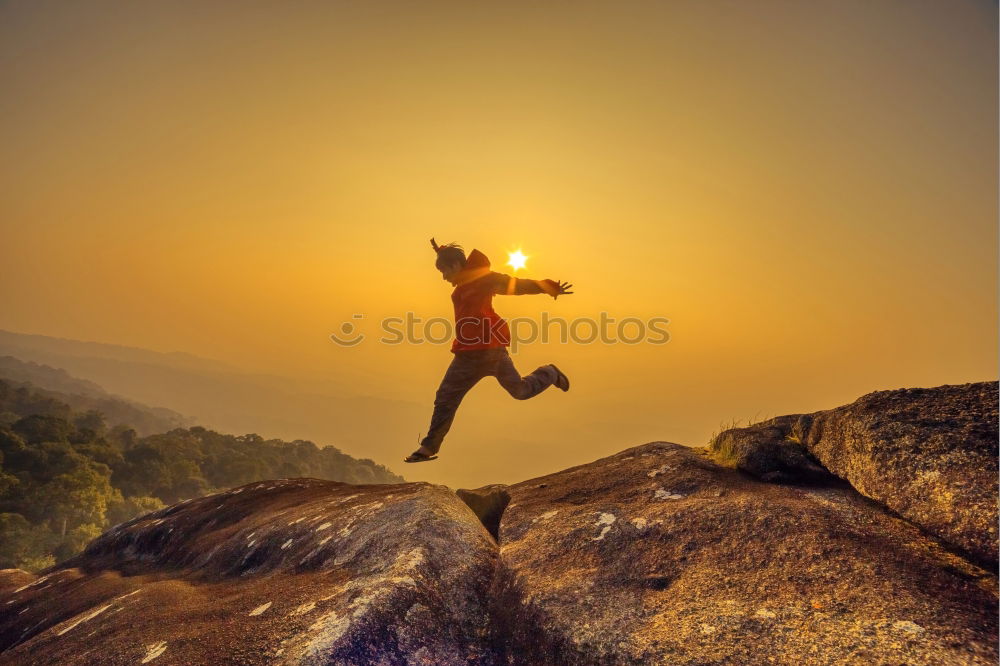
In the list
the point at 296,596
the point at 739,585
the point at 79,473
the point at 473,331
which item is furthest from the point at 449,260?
the point at 79,473

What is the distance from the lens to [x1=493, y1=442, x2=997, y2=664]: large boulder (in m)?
3.67

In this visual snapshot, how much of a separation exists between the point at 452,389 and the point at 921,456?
743cm

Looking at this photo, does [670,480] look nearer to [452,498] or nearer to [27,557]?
[452,498]

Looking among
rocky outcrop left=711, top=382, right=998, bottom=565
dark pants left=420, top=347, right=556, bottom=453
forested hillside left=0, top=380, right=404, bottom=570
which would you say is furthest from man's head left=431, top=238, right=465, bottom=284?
forested hillside left=0, top=380, right=404, bottom=570

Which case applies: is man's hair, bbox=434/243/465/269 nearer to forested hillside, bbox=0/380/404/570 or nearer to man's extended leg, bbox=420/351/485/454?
man's extended leg, bbox=420/351/485/454

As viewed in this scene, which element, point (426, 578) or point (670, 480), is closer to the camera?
point (426, 578)

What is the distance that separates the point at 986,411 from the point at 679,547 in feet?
10.7

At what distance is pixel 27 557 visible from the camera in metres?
55.3

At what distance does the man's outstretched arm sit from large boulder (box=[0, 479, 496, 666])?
4231mm

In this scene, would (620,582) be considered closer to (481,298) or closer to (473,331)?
(473,331)

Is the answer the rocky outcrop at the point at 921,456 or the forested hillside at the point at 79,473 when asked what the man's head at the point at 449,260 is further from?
the forested hillside at the point at 79,473

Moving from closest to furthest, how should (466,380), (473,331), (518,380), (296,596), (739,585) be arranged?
(739,585), (296,596), (473,331), (466,380), (518,380)

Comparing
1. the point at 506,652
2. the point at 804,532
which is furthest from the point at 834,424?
the point at 506,652

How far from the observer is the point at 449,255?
10000mm
